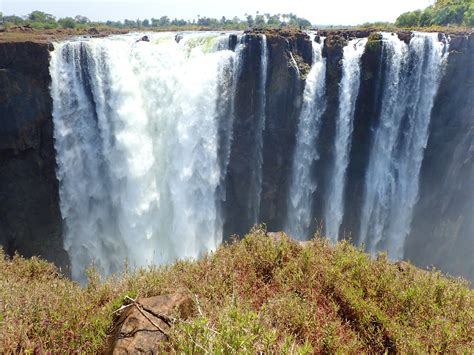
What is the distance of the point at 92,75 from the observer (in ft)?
57.1

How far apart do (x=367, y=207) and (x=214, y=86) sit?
1169cm

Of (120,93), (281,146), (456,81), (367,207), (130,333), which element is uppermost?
(456,81)

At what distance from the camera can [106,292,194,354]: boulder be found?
361 centimetres

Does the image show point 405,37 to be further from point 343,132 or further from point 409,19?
point 409,19

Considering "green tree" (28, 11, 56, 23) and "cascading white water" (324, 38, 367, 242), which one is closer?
"cascading white water" (324, 38, 367, 242)

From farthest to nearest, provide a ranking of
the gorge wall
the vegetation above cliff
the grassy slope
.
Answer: the vegetation above cliff, the gorge wall, the grassy slope

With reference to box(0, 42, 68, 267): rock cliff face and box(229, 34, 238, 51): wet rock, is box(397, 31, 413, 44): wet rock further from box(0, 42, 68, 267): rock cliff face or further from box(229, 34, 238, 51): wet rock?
box(0, 42, 68, 267): rock cliff face

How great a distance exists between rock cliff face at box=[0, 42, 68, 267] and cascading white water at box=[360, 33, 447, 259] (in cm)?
1777

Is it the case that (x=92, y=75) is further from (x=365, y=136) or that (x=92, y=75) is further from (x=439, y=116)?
(x=439, y=116)

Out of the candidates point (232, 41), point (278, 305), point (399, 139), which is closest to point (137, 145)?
point (232, 41)

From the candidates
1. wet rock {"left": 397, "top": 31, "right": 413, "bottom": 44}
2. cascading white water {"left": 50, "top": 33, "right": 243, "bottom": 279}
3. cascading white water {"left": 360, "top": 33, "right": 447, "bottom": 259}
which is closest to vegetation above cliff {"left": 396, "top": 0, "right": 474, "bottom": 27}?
wet rock {"left": 397, "top": 31, "right": 413, "bottom": 44}

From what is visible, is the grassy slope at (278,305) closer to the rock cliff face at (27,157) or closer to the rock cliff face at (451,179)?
the rock cliff face at (27,157)

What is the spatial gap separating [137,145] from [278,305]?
15619mm

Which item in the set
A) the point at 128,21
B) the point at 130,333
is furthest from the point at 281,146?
the point at 128,21
